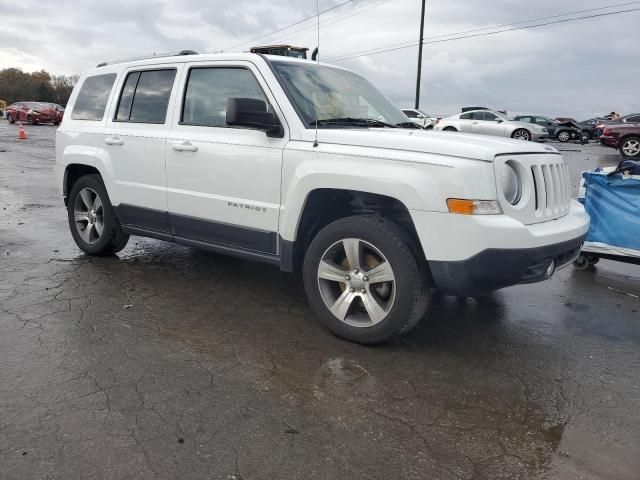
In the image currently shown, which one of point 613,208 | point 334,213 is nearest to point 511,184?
point 334,213

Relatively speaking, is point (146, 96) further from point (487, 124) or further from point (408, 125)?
point (487, 124)

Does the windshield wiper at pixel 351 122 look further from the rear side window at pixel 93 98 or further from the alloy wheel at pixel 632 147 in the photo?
the alloy wheel at pixel 632 147

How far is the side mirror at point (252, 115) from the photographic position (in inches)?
148

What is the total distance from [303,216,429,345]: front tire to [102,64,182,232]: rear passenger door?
5.67ft

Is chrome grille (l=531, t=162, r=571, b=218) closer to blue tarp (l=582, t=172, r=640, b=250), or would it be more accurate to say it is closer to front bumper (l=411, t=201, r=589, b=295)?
front bumper (l=411, t=201, r=589, b=295)

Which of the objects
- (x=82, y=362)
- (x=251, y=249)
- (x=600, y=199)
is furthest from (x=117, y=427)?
(x=600, y=199)

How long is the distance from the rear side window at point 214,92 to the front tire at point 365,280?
4.28ft

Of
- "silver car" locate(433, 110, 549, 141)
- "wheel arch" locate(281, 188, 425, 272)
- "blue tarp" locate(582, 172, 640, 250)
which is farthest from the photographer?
"silver car" locate(433, 110, 549, 141)

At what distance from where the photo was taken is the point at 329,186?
144 inches

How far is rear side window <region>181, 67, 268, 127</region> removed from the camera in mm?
4297

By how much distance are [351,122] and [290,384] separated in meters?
2.06

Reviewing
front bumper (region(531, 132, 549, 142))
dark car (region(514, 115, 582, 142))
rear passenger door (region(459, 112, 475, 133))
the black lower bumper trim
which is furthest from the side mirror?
dark car (region(514, 115, 582, 142))

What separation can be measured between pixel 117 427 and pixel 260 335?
134 centimetres

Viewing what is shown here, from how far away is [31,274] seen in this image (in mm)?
5082
